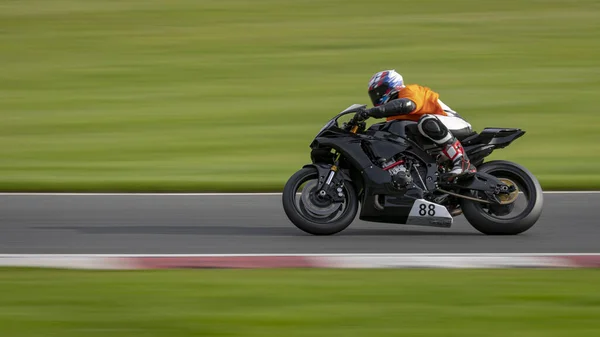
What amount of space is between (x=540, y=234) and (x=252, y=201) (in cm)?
349

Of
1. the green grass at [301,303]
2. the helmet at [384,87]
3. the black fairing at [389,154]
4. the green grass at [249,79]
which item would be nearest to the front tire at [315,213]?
the black fairing at [389,154]

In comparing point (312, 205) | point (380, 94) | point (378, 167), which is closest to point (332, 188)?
point (312, 205)

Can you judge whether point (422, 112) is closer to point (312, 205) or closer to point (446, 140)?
point (446, 140)

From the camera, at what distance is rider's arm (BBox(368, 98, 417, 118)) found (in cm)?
916

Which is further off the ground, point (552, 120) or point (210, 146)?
point (210, 146)

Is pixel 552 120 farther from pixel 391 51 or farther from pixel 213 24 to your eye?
pixel 213 24

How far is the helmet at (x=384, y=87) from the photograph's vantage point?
941cm

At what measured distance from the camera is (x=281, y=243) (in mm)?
9164

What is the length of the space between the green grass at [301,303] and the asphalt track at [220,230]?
1.16 meters

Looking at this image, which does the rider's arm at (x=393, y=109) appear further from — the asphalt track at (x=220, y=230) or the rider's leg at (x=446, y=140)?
the asphalt track at (x=220, y=230)

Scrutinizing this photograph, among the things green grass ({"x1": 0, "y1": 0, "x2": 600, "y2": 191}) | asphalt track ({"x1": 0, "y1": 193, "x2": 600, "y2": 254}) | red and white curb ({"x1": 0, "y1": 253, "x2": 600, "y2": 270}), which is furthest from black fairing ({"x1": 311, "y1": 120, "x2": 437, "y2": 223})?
green grass ({"x1": 0, "y1": 0, "x2": 600, "y2": 191})

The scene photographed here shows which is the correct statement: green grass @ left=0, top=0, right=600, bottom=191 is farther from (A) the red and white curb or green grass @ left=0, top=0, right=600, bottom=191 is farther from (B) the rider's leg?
(A) the red and white curb

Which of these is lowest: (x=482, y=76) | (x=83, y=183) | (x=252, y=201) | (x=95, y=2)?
(x=252, y=201)

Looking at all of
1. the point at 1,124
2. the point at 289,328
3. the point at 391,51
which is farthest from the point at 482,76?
the point at 289,328
